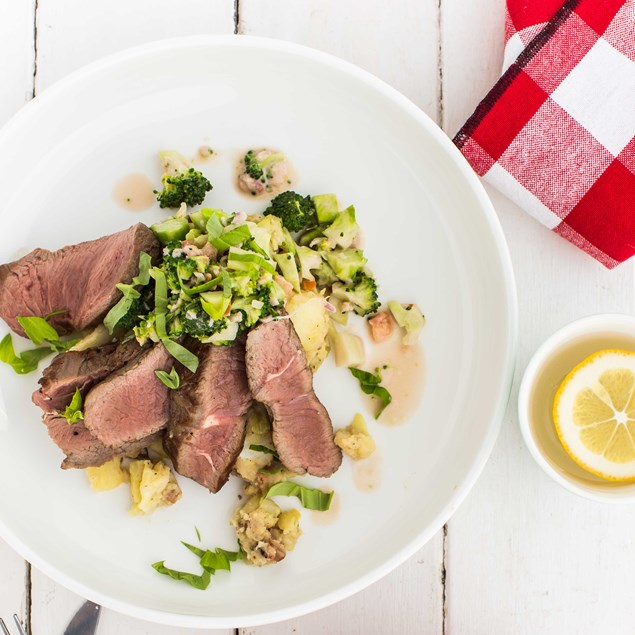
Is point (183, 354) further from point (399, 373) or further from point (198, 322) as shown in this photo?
point (399, 373)

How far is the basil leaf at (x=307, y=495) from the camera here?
3.03 meters

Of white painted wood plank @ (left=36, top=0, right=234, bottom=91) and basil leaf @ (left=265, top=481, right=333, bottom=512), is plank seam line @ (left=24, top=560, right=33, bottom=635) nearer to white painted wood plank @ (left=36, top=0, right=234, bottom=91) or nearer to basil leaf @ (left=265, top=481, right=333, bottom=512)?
basil leaf @ (left=265, top=481, right=333, bottom=512)

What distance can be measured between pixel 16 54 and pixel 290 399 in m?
2.09

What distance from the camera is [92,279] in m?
2.92

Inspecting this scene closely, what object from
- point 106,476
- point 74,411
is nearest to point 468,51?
point 74,411

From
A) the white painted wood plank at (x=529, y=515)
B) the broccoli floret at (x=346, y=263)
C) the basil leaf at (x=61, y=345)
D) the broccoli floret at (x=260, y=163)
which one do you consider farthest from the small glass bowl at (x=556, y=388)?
the basil leaf at (x=61, y=345)

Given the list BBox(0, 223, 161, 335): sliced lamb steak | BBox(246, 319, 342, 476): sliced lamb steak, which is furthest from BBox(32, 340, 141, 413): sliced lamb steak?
BBox(246, 319, 342, 476): sliced lamb steak

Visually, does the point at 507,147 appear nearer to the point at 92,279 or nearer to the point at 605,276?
the point at 605,276

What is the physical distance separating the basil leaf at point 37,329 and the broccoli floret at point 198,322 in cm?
65

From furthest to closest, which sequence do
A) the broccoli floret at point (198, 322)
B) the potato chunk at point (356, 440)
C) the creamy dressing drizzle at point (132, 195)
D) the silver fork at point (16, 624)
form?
1. the silver fork at point (16, 624)
2. the creamy dressing drizzle at point (132, 195)
3. the potato chunk at point (356, 440)
4. the broccoli floret at point (198, 322)

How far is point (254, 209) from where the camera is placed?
3127mm

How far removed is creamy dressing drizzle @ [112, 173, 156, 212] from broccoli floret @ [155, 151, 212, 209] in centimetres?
7

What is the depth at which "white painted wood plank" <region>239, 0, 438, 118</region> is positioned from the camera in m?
3.27

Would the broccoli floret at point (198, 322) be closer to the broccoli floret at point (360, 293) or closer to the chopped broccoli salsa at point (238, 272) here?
the chopped broccoli salsa at point (238, 272)
